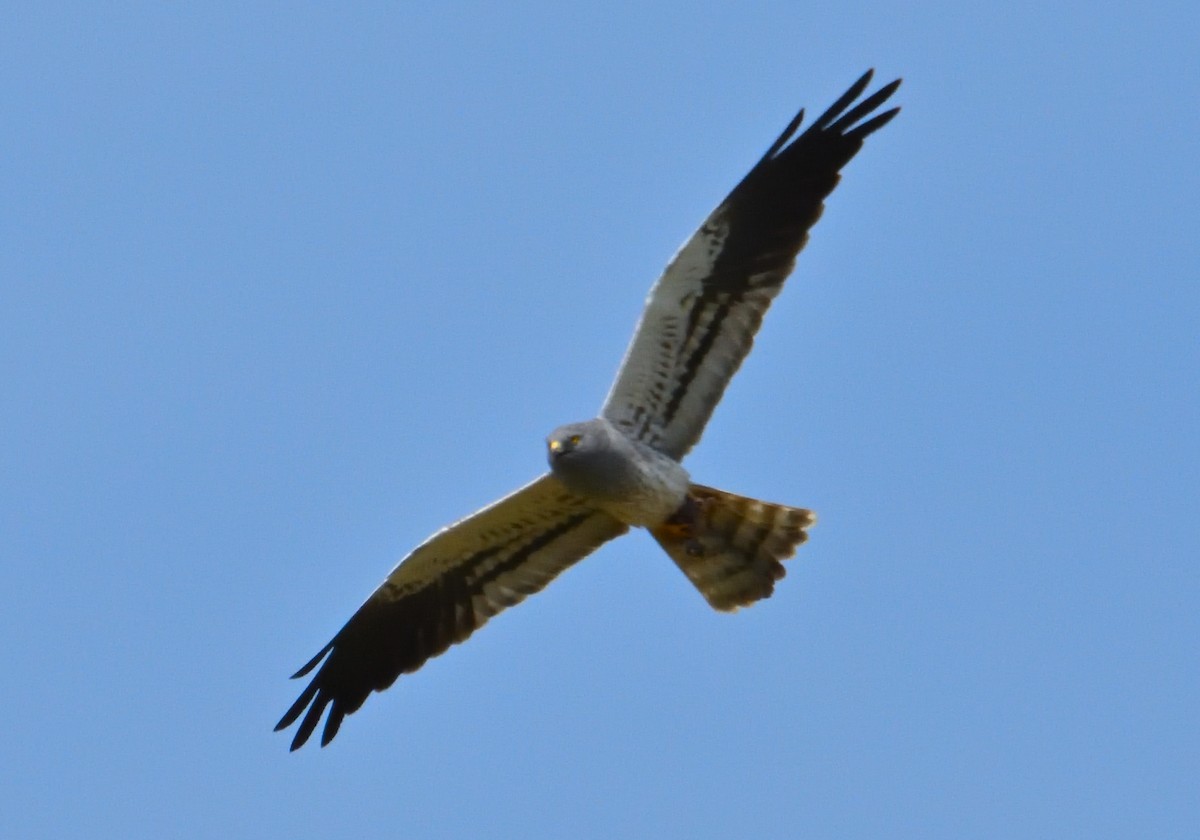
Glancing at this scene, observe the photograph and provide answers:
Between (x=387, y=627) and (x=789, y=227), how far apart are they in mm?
3696

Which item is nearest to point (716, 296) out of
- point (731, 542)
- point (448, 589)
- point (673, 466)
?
point (673, 466)

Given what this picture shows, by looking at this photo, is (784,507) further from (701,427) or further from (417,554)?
(417,554)

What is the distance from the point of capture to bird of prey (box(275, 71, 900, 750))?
13266mm

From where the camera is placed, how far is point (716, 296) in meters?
13.4

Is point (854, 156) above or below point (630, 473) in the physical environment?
above

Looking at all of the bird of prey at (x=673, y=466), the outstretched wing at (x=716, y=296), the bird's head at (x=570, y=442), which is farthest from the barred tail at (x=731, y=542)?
the bird's head at (x=570, y=442)

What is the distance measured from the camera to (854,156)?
13.6 metres

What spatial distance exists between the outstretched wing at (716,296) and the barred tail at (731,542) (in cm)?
45

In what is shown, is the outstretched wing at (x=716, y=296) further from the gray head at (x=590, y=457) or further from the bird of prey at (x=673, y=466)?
the gray head at (x=590, y=457)

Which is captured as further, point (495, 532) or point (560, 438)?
point (495, 532)

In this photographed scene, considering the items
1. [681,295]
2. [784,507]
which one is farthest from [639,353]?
[784,507]

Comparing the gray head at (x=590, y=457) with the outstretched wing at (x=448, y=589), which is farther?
the outstretched wing at (x=448, y=589)

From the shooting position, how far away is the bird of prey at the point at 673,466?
13.3 m

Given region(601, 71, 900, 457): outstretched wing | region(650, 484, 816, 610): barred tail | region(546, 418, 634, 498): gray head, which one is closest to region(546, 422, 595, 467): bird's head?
region(546, 418, 634, 498): gray head
